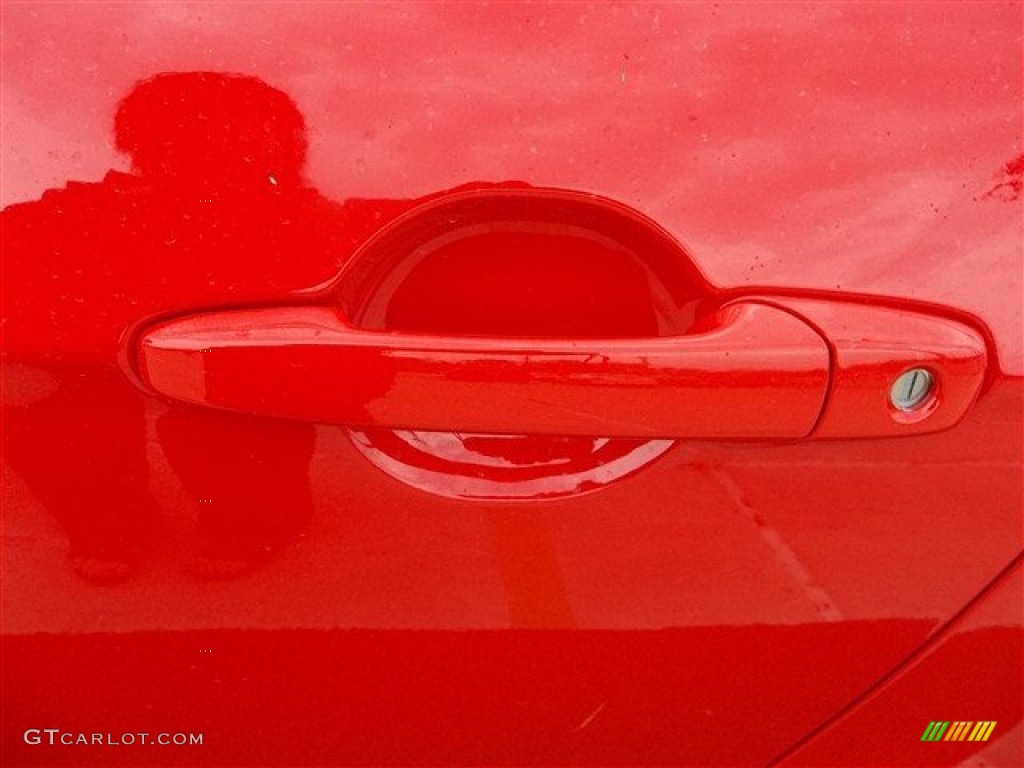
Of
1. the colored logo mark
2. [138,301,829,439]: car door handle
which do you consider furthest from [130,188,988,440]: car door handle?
the colored logo mark

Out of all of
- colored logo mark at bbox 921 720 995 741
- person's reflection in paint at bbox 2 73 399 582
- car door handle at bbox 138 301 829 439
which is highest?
person's reflection in paint at bbox 2 73 399 582

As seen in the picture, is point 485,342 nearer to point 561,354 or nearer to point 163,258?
point 561,354

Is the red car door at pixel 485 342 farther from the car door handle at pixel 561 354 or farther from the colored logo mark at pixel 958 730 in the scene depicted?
the colored logo mark at pixel 958 730

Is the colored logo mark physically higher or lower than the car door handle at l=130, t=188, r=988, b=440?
lower

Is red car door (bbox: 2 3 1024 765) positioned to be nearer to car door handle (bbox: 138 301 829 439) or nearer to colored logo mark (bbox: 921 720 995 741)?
car door handle (bbox: 138 301 829 439)

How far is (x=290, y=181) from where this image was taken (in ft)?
2.80

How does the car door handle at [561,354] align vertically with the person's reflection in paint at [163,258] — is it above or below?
below

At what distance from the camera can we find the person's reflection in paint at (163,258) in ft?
2.77

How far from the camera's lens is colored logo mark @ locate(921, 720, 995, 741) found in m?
1.14

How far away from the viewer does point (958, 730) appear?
3.76 ft

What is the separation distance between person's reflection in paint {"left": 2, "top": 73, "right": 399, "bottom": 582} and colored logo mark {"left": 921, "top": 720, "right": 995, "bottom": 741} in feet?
2.75

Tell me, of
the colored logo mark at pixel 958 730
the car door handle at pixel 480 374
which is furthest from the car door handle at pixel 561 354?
the colored logo mark at pixel 958 730

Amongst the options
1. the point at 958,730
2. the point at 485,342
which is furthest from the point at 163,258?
the point at 958,730

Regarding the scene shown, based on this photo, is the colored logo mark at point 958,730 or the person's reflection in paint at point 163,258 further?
the colored logo mark at point 958,730
